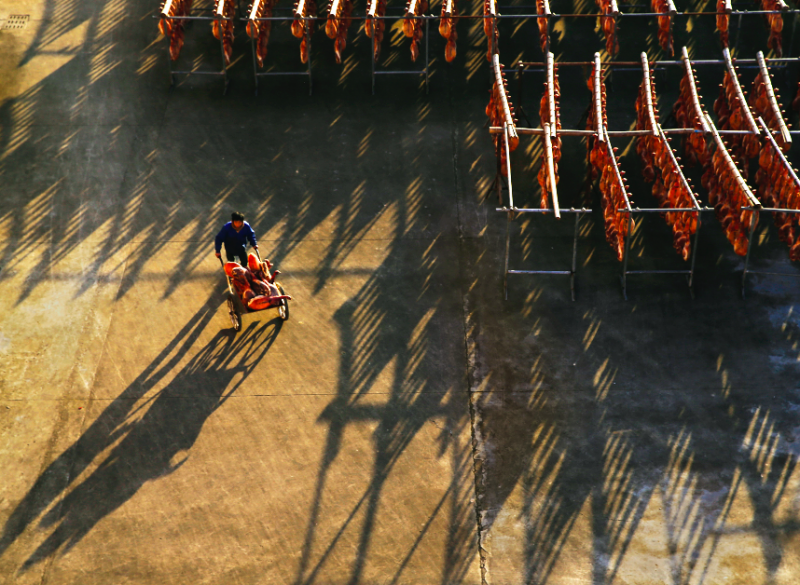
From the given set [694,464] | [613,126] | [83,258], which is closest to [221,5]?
[83,258]

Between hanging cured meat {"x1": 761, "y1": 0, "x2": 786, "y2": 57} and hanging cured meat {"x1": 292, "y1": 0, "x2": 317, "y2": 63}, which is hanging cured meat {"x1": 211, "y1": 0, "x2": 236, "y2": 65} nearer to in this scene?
hanging cured meat {"x1": 292, "y1": 0, "x2": 317, "y2": 63}

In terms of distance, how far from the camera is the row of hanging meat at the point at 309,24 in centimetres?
1820

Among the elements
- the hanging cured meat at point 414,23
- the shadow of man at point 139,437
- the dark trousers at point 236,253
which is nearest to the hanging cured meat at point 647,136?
the hanging cured meat at point 414,23

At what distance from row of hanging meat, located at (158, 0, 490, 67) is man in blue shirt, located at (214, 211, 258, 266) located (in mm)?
5994

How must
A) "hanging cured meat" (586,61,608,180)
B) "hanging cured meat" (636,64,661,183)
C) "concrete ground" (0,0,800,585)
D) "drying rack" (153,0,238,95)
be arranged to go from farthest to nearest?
"drying rack" (153,0,238,95)
"hanging cured meat" (636,64,661,183)
"hanging cured meat" (586,61,608,180)
"concrete ground" (0,0,800,585)

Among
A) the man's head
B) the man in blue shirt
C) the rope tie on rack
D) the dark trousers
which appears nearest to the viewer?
the man's head

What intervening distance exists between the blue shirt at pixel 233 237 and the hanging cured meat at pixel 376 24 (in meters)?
6.34

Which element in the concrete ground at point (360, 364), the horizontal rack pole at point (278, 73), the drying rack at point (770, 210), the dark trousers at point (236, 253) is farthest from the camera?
the horizontal rack pole at point (278, 73)

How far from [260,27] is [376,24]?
99.9 inches

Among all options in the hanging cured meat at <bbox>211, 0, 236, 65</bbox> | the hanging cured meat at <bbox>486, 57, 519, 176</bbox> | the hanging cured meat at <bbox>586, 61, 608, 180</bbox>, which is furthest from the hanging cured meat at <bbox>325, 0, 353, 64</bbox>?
the hanging cured meat at <bbox>586, 61, 608, 180</bbox>

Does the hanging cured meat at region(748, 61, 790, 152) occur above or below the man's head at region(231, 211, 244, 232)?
below

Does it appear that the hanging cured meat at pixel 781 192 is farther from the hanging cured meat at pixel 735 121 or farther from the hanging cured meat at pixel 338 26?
the hanging cured meat at pixel 338 26

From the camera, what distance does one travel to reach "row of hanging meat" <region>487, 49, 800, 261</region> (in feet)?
46.4

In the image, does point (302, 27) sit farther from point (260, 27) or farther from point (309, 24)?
point (260, 27)
